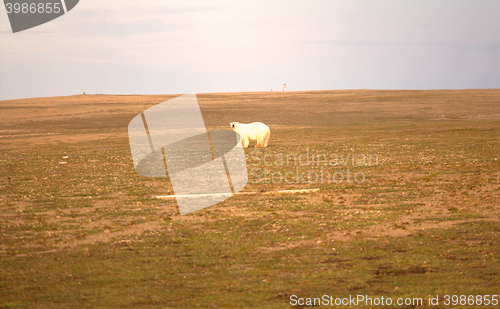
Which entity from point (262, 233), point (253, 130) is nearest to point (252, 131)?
point (253, 130)

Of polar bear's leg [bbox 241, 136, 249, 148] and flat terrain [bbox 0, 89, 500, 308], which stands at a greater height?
flat terrain [bbox 0, 89, 500, 308]

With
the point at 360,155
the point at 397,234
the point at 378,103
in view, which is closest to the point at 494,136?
the point at 360,155

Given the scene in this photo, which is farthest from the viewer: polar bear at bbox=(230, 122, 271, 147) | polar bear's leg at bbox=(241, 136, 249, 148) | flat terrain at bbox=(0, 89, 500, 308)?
polar bear's leg at bbox=(241, 136, 249, 148)

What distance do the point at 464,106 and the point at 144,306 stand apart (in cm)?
5363

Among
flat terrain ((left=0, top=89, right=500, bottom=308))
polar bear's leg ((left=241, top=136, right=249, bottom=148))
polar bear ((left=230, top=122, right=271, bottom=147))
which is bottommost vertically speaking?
polar bear's leg ((left=241, top=136, right=249, bottom=148))

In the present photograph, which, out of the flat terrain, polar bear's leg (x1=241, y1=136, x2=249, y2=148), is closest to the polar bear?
polar bear's leg (x1=241, y1=136, x2=249, y2=148)

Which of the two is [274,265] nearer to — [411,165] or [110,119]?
[411,165]

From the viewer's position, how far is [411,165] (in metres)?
16.9

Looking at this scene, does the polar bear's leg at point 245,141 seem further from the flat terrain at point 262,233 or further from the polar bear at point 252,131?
the flat terrain at point 262,233

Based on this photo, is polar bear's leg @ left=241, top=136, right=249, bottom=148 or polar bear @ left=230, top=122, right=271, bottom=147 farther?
polar bear's leg @ left=241, top=136, right=249, bottom=148

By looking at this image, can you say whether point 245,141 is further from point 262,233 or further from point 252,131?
point 262,233

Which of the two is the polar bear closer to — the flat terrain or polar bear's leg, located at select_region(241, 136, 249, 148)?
polar bear's leg, located at select_region(241, 136, 249, 148)

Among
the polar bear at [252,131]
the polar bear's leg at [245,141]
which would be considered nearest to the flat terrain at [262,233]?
the polar bear at [252,131]

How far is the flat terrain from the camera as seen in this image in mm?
6500
